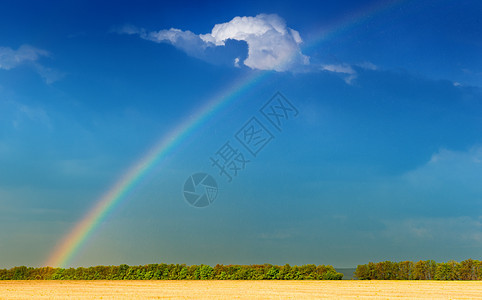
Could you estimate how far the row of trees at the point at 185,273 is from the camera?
226 feet

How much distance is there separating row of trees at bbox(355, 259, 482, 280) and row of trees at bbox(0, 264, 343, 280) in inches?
177

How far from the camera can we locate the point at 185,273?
72625 millimetres

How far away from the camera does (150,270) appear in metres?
73.8

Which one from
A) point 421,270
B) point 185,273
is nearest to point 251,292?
point 185,273

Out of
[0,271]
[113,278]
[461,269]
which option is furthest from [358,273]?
[0,271]

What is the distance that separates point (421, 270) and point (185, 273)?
33456mm

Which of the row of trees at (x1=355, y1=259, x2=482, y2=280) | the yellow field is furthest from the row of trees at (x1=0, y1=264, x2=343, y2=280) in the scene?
the yellow field

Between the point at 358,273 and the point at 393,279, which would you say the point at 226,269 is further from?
the point at 393,279

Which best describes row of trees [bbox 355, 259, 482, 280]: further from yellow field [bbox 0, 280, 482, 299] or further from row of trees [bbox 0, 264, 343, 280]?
yellow field [bbox 0, 280, 482, 299]

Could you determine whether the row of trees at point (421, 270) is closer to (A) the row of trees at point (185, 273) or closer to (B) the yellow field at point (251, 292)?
(A) the row of trees at point (185, 273)

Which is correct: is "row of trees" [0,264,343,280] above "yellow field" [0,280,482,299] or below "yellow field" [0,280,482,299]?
above

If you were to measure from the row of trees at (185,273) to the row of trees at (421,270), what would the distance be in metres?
4.49

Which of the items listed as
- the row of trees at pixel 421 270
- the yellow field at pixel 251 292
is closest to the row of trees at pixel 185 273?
the row of trees at pixel 421 270

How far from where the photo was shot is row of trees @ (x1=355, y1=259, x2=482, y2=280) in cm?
6719
